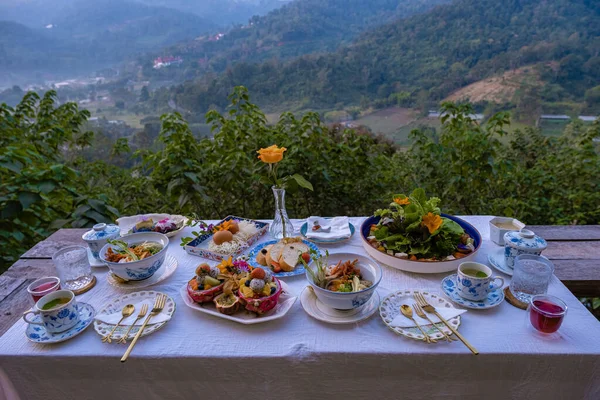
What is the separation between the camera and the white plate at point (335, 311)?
→ 41.0 inches

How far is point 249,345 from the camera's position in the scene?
970 millimetres

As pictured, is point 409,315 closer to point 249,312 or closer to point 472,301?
point 472,301

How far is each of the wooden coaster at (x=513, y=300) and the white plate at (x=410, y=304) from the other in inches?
8.5

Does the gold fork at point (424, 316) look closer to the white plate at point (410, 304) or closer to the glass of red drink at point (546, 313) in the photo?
the white plate at point (410, 304)

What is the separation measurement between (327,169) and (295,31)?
13.3 feet

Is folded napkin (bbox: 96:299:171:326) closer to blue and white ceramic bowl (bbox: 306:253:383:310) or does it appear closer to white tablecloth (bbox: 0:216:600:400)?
white tablecloth (bbox: 0:216:600:400)

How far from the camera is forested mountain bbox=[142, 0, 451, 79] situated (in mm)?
5523

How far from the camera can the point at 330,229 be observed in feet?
5.31

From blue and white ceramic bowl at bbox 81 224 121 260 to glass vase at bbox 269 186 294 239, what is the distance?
72 centimetres

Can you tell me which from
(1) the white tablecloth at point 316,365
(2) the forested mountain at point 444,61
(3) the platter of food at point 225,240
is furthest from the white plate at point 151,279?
(2) the forested mountain at point 444,61

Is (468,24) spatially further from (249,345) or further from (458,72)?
(249,345)

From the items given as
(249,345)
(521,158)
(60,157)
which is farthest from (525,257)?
(60,157)

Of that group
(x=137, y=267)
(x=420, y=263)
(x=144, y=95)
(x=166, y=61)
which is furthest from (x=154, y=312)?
(x=166, y=61)

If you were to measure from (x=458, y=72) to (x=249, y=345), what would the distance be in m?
4.62
